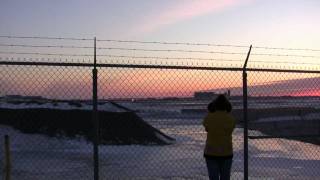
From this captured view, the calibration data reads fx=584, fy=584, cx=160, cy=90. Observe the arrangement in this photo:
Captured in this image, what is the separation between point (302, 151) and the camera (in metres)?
21.3

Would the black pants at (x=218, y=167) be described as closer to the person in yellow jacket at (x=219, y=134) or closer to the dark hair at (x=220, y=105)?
the person in yellow jacket at (x=219, y=134)

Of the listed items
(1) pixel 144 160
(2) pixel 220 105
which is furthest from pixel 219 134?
(1) pixel 144 160

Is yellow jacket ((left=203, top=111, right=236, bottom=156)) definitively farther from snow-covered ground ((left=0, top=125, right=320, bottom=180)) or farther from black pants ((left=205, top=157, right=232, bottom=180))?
snow-covered ground ((left=0, top=125, right=320, bottom=180))

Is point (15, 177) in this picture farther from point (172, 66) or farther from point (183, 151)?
point (183, 151)

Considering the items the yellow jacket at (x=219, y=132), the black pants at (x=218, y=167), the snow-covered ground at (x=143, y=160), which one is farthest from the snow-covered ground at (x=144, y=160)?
the yellow jacket at (x=219, y=132)

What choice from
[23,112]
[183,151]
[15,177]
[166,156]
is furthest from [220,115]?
[23,112]

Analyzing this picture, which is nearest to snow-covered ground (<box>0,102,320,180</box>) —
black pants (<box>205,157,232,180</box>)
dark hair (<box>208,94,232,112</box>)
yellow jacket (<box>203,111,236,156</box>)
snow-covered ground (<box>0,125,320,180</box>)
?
snow-covered ground (<box>0,125,320,180</box>)

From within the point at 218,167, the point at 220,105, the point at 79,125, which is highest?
the point at 220,105

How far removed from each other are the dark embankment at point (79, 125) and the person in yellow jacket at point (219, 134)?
1544 centimetres

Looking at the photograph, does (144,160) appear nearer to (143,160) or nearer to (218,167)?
(143,160)

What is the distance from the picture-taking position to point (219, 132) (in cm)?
794

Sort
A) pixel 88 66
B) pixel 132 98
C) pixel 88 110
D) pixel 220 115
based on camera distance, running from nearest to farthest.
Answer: pixel 220 115
pixel 88 66
pixel 132 98
pixel 88 110

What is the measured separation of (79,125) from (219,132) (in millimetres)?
17406

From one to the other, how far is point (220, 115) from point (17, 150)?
1336 cm
